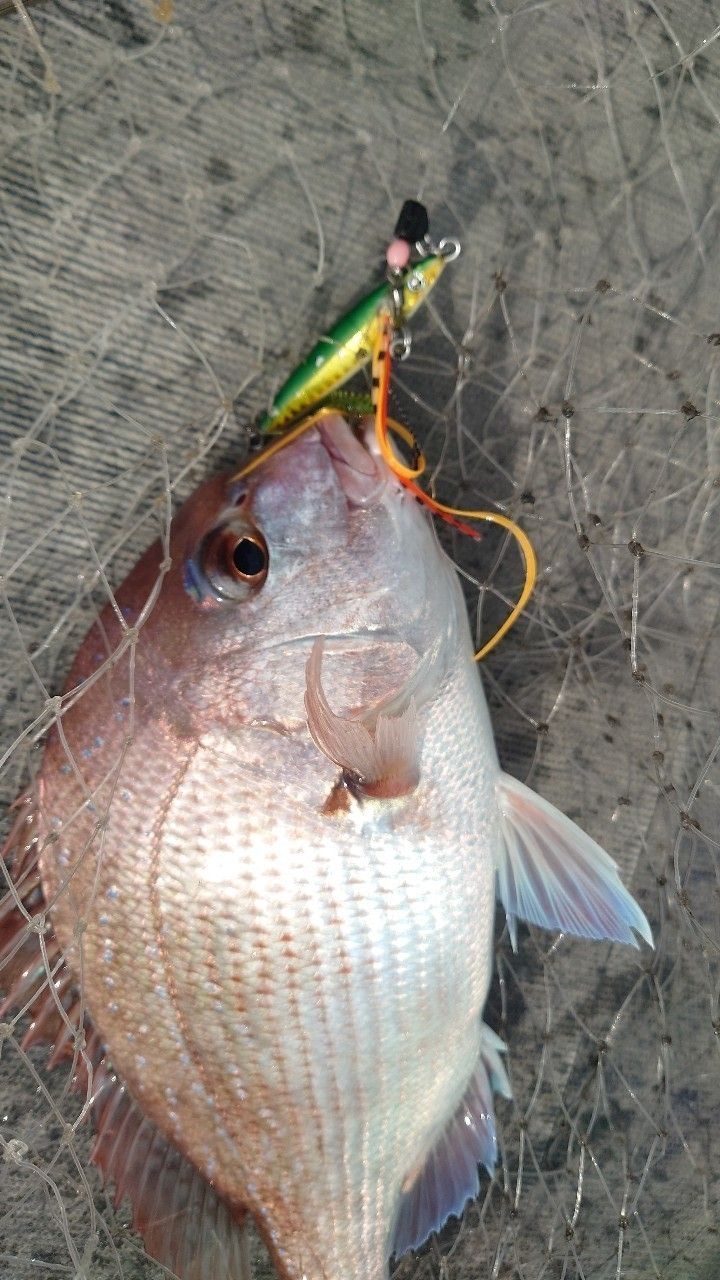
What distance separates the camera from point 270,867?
4.04 ft

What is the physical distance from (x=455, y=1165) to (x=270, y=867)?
66 cm

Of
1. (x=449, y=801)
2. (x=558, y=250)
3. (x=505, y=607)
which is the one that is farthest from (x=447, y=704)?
(x=558, y=250)

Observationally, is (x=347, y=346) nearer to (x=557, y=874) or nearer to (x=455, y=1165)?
(x=557, y=874)

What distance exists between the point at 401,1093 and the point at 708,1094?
2.74 feet

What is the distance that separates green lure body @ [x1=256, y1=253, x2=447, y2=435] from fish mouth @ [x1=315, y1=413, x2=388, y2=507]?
5.2 inches

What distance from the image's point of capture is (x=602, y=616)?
1.69m

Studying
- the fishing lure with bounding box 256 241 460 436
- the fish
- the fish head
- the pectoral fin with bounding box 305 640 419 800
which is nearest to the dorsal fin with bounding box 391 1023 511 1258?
the fish

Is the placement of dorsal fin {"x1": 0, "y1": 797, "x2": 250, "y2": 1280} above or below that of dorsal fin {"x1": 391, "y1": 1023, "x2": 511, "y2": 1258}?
above

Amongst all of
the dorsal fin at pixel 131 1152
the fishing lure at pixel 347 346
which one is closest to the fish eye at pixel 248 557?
the fishing lure at pixel 347 346

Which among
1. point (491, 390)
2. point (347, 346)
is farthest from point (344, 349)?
point (491, 390)

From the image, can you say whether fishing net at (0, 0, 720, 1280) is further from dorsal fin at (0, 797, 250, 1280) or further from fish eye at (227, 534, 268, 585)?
fish eye at (227, 534, 268, 585)

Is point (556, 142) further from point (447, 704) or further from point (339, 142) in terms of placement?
point (447, 704)

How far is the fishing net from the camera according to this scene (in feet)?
4.71

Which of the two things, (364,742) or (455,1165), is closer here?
(364,742)
